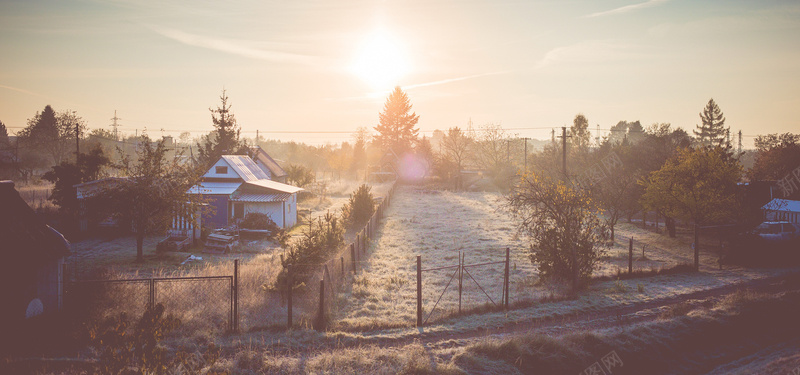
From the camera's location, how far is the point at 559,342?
11008 millimetres

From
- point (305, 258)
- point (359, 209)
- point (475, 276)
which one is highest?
point (359, 209)

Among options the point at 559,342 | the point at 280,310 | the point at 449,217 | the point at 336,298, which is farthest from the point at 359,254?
the point at 449,217

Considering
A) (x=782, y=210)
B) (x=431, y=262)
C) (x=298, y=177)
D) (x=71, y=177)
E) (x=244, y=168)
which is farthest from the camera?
(x=298, y=177)

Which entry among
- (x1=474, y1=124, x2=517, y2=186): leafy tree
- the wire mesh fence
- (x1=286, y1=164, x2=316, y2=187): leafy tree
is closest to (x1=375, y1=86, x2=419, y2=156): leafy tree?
(x1=474, y1=124, x2=517, y2=186): leafy tree

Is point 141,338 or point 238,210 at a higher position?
point 141,338

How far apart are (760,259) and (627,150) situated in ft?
75.6

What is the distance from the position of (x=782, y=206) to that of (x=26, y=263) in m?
41.3

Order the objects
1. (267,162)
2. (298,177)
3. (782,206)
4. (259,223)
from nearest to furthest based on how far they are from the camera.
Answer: (782,206) < (259,223) < (267,162) < (298,177)

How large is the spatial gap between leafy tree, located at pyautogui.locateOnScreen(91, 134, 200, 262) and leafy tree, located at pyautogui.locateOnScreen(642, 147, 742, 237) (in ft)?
89.1

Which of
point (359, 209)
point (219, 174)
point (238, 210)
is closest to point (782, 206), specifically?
point (359, 209)

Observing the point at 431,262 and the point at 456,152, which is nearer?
the point at 431,262

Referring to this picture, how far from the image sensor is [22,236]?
467 inches

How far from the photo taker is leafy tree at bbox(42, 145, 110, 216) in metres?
31.1

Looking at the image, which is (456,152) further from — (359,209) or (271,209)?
(271,209)
